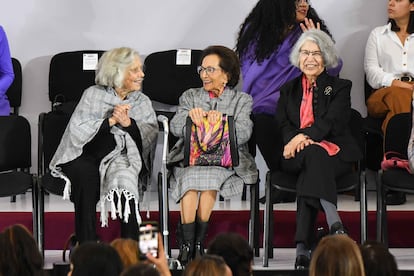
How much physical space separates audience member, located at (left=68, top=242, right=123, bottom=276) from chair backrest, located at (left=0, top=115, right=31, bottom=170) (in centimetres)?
234

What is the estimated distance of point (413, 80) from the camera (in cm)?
621

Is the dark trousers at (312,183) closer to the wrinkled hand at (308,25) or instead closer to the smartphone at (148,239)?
the wrinkled hand at (308,25)

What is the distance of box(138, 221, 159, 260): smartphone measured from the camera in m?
3.44

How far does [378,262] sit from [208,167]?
6.75 ft

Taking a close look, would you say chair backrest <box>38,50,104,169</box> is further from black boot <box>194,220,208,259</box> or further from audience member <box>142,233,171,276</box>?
audience member <box>142,233,171,276</box>

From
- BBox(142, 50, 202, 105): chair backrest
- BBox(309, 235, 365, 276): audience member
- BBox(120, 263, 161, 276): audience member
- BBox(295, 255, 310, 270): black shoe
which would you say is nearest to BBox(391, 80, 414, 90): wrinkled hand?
BBox(142, 50, 202, 105): chair backrest

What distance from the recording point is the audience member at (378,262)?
3447mm

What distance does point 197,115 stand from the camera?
5434 mm

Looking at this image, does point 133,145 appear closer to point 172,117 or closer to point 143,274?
point 172,117

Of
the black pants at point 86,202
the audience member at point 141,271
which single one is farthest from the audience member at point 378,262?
the black pants at point 86,202

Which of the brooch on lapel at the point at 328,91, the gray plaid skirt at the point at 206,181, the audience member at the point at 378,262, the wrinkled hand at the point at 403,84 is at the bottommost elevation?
the audience member at the point at 378,262

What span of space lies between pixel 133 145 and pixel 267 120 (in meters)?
0.79

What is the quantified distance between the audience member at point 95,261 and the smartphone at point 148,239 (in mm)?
152

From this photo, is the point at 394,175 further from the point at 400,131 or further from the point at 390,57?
the point at 390,57
